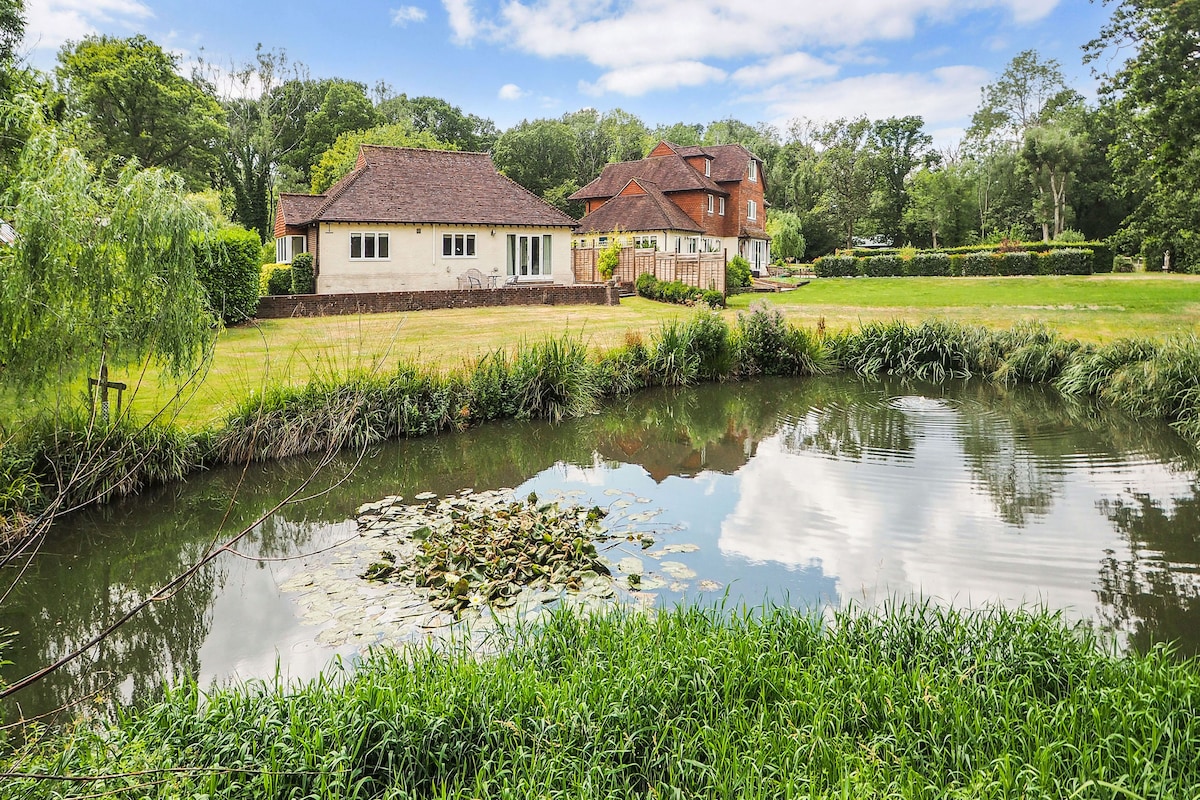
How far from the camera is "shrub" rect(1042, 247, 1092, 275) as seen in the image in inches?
1469

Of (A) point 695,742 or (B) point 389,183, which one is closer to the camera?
(A) point 695,742

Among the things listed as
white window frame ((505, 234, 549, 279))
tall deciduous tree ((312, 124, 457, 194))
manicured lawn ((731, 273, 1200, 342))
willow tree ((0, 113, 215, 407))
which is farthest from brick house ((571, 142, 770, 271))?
willow tree ((0, 113, 215, 407))

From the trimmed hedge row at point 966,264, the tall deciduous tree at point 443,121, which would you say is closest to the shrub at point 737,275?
the trimmed hedge row at point 966,264

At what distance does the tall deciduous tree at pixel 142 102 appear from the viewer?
127 ft

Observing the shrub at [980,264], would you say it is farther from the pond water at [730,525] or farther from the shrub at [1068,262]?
the pond water at [730,525]

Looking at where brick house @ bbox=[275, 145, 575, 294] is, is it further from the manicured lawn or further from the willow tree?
the willow tree

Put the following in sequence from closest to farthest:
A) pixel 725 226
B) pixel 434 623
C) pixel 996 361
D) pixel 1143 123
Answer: pixel 434 623 → pixel 996 361 → pixel 1143 123 → pixel 725 226

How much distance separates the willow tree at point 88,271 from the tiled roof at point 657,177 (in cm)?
3515

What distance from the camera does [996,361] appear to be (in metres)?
18.2

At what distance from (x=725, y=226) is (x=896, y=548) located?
38.4m

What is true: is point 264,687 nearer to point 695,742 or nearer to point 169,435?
point 695,742

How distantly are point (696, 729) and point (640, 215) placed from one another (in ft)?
120

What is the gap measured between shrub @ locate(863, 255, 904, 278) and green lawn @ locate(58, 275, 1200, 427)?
7.09 metres

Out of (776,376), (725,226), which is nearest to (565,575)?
(776,376)
